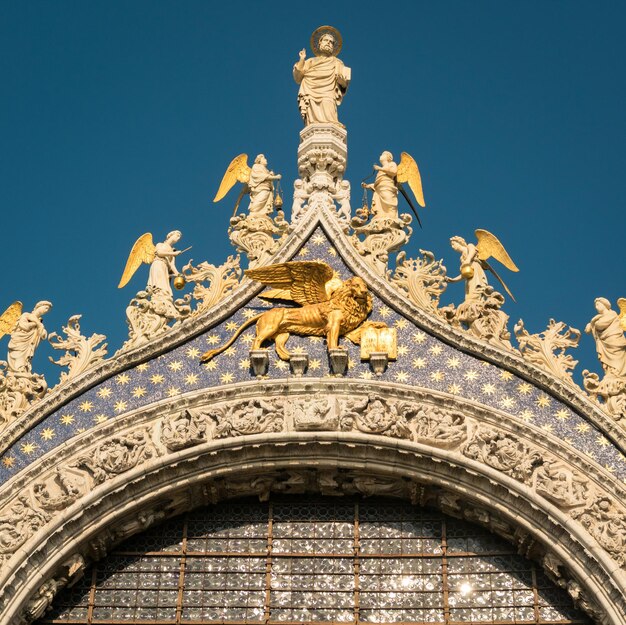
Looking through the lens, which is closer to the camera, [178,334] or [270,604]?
[270,604]

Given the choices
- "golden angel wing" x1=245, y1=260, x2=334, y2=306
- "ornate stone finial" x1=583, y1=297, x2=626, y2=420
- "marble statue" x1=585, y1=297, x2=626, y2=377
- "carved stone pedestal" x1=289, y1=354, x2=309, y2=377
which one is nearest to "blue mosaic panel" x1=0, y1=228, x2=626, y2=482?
"carved stone pedestal" x1=289, y1=354, x2=309, y2=377

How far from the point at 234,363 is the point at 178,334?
0.72 meters

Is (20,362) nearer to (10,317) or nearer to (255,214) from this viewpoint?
(10,317)

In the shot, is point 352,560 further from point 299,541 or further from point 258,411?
point 258,411

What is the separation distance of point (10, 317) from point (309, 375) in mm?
3435

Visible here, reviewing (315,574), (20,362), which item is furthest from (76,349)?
(315,574)

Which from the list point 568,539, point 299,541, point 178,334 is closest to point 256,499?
point 299,541

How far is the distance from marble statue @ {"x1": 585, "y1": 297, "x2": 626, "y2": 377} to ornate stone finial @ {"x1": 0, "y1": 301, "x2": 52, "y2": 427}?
5.86 m

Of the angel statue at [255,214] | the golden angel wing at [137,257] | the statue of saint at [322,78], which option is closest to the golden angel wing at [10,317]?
the golden angel wing at [137,257]

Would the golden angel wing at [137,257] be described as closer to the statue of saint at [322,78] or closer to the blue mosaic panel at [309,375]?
the blue mosaic panel at [309,375]

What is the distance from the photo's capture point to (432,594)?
16.6 metres

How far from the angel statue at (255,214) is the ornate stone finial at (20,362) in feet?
7.67

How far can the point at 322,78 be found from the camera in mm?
20703

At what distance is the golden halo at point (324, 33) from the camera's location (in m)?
21.1
